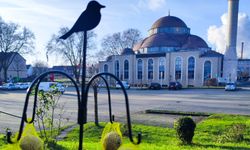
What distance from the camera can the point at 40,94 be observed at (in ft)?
23.4

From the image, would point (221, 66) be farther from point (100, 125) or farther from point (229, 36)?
point (100, 125)

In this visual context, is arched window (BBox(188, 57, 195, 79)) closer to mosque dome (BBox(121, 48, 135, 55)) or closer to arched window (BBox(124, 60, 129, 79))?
mosque dome (BBox(121, 48, 135, 55))

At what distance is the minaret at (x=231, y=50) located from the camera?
4997 cm

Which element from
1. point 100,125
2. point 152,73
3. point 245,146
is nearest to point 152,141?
point 245,146

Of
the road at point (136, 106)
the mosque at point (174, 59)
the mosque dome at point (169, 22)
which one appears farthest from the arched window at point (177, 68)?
the road at point (136, 106)

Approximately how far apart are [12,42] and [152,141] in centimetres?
4783

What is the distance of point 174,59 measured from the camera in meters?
58.5

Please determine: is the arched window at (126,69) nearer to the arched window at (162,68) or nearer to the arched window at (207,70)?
the arched window at (162,68)

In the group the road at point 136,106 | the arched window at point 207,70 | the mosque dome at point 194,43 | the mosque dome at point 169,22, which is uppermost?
the mosque dome at point 169,22

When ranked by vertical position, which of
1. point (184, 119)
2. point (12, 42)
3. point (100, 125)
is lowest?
point (100, 125)

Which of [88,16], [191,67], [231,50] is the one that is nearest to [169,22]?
[191,67]

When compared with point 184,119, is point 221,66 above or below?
above

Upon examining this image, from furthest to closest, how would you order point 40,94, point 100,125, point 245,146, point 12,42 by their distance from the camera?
point 12,42, point 100,125, point 40,94, point 245,146

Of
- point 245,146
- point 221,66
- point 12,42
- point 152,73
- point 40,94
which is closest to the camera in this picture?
point 245,146
